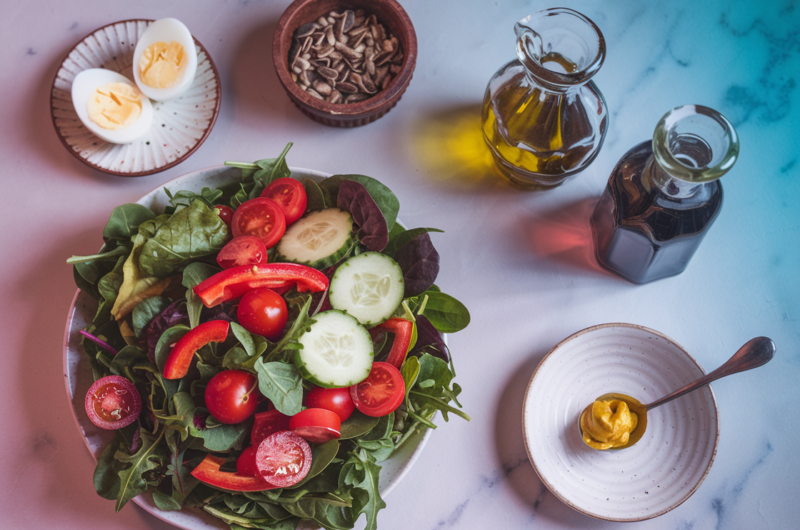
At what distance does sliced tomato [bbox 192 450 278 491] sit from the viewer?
958 millimetres

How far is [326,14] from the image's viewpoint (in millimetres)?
1307

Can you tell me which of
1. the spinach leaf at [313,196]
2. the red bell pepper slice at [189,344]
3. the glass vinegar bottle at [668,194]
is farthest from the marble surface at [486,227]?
the red bell pepper slice at [189,344]

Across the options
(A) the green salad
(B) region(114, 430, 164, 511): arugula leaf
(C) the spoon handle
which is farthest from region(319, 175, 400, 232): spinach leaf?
(C) the spoon handle

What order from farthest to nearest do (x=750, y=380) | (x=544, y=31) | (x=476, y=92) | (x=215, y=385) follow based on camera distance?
1. (x=476, y=92)
2. (x=750, y=380)
3. (x=544, y=31)
4. (x=215, y=385)

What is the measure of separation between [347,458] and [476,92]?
88cm

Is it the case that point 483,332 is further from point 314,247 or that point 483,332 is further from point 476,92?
point 476,92

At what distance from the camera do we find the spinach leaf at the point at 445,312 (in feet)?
3.66

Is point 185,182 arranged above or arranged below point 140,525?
above

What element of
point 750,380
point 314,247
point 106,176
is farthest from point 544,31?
point 106,176

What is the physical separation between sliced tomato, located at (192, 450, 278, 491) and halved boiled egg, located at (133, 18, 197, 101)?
78 centimetres

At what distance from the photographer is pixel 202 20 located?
139 centimetres

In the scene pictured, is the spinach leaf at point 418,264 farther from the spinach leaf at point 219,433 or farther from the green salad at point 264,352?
the spinach leaf at point 219,433

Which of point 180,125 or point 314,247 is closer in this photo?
point 314,247

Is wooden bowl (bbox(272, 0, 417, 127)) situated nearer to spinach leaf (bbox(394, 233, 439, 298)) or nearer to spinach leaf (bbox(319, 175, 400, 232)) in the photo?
spinach leaf (bbox(319, 175, 400, 232))
